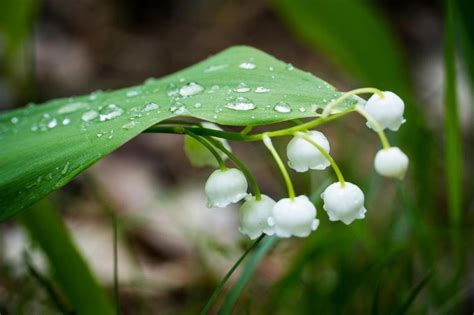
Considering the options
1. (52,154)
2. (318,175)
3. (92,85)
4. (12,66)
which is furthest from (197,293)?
(92,85)

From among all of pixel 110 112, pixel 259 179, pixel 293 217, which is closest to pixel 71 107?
pixel 110 112

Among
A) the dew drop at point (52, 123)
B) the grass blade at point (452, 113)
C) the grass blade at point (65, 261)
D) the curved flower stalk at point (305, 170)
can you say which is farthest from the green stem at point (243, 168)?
the grass blade at point (452, 113)

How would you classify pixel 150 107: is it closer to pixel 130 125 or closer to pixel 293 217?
pixel 130 125

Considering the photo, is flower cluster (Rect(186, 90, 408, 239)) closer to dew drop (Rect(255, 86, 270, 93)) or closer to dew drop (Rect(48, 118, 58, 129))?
dew drop (Rect(255, 86, 270, 93))

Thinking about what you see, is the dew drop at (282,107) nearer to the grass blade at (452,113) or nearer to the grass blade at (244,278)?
the grass blade at (244,278)

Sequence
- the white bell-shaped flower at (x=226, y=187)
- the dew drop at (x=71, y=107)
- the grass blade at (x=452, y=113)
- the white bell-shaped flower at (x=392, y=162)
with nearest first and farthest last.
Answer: the white bell-shaped flower at (x=392, y=162)
the white bell-shaped flower at (x=226, y=187)
the dew drop at (x=71, y=107)
the grass blade at (x=452, y=113)
